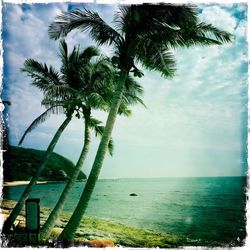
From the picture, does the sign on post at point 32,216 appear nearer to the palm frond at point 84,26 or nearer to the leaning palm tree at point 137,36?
the leaning palm tree at point 137,36

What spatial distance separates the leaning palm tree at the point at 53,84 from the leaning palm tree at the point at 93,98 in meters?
0.26

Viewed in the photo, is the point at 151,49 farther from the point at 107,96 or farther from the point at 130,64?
the point at 107,96

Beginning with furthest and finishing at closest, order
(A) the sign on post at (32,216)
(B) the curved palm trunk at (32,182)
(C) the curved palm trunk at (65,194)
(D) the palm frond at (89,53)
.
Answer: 1. (D) the palm frond at (89,53)
2. (B) the curved palm trunk at (32,182)
3. (C) the curved palm trunk at (65,194)
4. (A) the sign on post at (32,216)

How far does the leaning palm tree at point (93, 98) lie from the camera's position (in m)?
10.3

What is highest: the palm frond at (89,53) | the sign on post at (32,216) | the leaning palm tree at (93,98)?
the palm frond at (89,53)

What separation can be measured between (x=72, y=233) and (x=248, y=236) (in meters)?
4.36

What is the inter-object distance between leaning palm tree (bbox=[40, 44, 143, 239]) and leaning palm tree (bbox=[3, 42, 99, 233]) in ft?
0.87

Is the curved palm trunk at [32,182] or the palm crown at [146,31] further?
the curved palm trunk at [32,182]

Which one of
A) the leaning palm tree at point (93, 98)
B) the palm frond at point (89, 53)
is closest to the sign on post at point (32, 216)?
the leaning palm tree at point (93, 98)

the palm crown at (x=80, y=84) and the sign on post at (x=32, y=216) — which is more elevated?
the palm crown at (x=80, y=84)

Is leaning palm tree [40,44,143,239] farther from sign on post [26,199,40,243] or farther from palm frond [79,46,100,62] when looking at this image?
sign on post [26,199,40,243]

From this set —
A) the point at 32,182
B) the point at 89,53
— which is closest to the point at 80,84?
the point at 89,53

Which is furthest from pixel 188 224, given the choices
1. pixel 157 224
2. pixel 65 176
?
pixel 65 176

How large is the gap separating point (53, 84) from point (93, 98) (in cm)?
181
